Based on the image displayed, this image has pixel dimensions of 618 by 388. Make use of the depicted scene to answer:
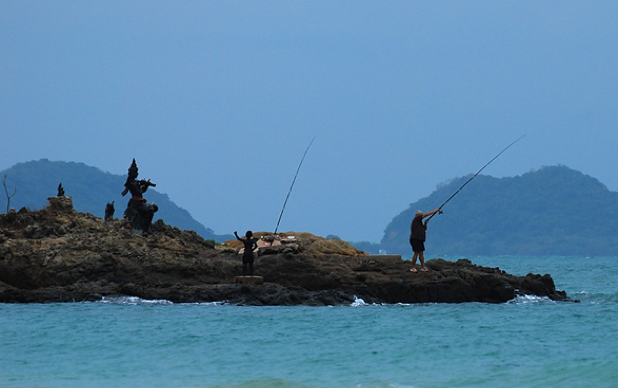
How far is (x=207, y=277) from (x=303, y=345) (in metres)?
8.50

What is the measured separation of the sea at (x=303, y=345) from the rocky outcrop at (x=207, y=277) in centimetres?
65

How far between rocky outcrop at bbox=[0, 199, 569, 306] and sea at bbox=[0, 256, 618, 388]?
65 cm

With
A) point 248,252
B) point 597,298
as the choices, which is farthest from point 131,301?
point 597,298

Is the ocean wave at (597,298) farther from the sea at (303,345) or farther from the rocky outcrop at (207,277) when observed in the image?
the sea at (303,345)

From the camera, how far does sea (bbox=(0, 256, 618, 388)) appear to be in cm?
1481

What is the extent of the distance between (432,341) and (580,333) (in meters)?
3.72

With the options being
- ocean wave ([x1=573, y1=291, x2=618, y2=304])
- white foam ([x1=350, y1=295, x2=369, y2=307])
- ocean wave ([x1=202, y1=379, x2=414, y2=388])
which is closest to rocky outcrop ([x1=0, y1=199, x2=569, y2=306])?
white foam ([x1=350, y1=295, x2=369, y2=307])

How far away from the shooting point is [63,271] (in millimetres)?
26109

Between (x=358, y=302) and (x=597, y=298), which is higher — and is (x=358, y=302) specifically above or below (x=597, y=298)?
below

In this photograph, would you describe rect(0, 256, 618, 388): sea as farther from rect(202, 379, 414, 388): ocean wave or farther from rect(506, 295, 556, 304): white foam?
rect(506, 295, 556, 304): white foam

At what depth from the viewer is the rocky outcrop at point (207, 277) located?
82.8ft

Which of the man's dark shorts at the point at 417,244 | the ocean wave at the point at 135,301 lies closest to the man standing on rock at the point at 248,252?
the ocean wave at the point at 135,301

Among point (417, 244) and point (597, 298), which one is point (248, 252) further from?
point (597, 298)

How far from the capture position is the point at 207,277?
86.5 ft
